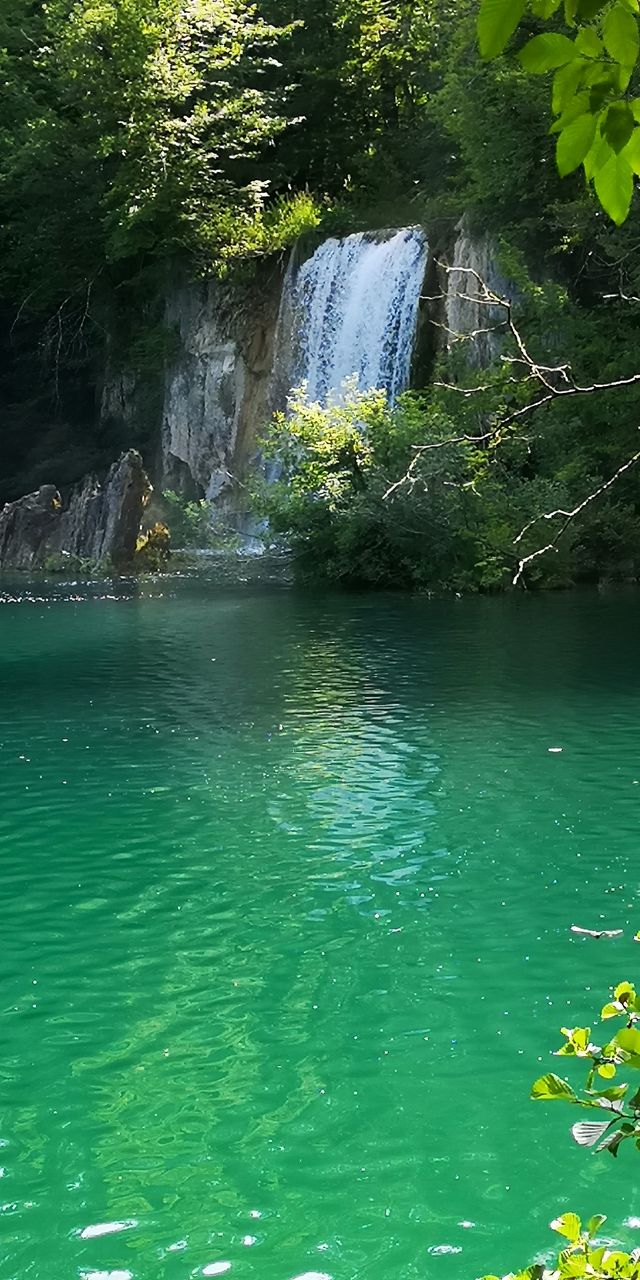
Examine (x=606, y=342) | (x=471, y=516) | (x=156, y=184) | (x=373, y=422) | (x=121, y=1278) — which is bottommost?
(x=121, y=1278)

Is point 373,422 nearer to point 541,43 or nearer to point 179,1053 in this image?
point 179,1053

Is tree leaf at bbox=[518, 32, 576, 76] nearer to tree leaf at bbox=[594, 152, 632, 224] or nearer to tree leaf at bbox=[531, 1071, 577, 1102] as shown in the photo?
tree leaf at bbox=[594, 152, 632, 224]

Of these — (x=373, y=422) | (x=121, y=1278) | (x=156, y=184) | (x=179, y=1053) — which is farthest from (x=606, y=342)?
(x=121, y=1278)

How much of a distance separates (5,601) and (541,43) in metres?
→ 20.7

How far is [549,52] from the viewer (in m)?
1.46

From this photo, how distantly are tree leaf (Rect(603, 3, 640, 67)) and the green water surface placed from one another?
10.2 ft

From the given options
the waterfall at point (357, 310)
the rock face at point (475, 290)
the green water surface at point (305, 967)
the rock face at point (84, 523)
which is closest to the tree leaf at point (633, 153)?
the green water surface at point (305, 967)

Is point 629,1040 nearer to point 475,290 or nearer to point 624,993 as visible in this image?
point 624,993

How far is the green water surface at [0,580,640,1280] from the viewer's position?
394 centimetres

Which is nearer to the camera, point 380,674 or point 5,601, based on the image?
point 380,674

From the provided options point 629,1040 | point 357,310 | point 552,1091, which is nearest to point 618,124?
point 629,1040

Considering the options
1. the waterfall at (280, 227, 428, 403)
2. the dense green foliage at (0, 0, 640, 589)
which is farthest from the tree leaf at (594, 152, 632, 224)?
the waterfall at (280, 227, 428, 403)

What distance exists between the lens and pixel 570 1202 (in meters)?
3.95

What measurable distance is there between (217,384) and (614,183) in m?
32.4
